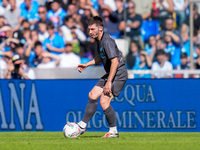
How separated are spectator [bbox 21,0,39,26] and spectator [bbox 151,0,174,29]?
3.51 metres

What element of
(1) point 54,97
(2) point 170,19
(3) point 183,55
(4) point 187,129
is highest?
(2) point 170,19

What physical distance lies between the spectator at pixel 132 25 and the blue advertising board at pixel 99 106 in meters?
2.53

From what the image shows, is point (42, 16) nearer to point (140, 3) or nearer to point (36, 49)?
point (36, 49)

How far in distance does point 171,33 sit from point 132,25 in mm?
1119

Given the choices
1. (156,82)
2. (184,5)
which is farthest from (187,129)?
(184,5)

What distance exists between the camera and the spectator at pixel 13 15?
11.6 m

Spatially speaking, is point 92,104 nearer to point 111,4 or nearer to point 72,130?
point 72,130

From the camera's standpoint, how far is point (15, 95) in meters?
8.86

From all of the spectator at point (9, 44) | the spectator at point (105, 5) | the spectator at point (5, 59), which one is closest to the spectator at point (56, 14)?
the spectator at point (105, 5)

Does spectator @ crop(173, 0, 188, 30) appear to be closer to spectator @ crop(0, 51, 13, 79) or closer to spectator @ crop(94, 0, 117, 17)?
spectator @ crop(94, 0, 117, 17)

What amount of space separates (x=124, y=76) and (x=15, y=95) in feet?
12.7

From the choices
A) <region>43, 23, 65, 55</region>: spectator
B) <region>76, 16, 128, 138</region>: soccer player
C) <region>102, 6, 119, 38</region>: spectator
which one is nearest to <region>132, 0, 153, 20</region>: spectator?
<region>102, 6, 119, 38</region>: spectator

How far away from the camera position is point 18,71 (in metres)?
9.91

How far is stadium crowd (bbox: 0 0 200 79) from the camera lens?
34.5 ft
